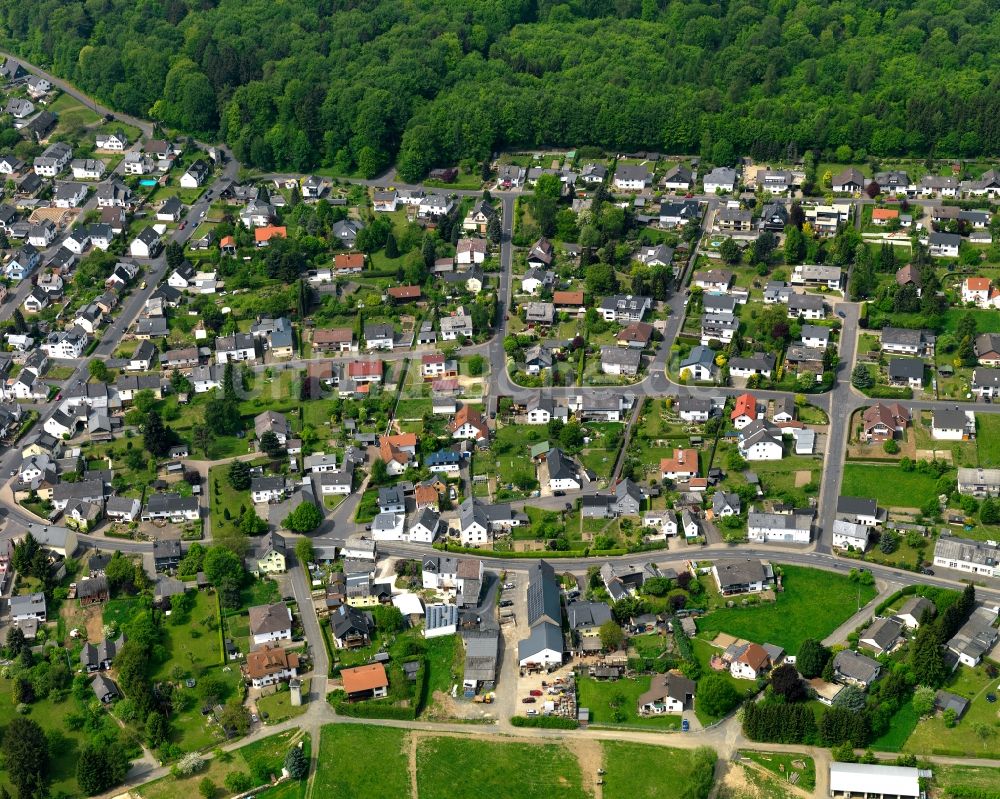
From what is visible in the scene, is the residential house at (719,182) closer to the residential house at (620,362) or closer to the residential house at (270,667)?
the residential house at (620,362)

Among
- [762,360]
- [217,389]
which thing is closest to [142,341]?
[217,389]

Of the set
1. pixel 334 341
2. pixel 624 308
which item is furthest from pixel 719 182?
pixel 334 341

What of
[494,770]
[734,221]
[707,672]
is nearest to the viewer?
[494,770]

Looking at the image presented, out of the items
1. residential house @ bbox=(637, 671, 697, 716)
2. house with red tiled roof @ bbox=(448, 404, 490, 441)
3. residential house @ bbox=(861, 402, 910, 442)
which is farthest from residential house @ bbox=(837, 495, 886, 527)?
house with red tiled roof @ bbox=(448, 404, 490, 441)

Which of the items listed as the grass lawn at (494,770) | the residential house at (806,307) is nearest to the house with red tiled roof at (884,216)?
the residential house at (806,307)

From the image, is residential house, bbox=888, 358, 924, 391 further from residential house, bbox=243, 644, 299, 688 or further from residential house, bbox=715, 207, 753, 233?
residential house, bbox=243, 644, 299, 688

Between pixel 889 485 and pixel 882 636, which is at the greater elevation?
pixel 889 485

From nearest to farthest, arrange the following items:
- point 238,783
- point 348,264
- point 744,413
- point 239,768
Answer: point 238,783 < point 239,768 < point 744,413 < point 348,264

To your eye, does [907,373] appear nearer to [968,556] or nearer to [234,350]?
[968,556]
